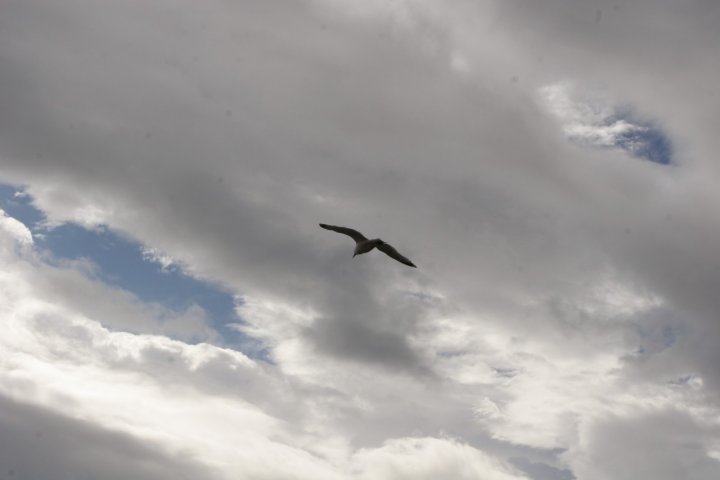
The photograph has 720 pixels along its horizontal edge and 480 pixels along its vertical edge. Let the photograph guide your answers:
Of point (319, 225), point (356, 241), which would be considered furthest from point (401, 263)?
point (319, 225)

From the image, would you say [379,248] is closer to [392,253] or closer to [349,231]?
[392,253]

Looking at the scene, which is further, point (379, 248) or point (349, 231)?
point (349, 231)

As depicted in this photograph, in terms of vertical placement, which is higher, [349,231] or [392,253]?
[349,231]

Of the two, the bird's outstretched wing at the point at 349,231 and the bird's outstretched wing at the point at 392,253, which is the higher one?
the bird's outstretched wing at the point at 349,231

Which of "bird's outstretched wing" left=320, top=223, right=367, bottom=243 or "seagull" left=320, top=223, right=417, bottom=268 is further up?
"bird's outstretched wing" left=320, top=223, right=367, bottom=243

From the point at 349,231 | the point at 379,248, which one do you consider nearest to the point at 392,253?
the point at 379,248

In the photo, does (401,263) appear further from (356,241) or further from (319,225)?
(319,225)

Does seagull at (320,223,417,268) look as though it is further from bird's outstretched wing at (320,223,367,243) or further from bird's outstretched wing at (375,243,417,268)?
bird's outstretched wing at (320,223,367,243)

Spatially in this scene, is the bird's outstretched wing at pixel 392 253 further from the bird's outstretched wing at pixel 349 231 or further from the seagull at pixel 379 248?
the bird's outstretched wing at pixel 349 231

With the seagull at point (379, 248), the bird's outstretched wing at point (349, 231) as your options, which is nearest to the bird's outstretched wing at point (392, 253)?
the seagull at point (379, 248)

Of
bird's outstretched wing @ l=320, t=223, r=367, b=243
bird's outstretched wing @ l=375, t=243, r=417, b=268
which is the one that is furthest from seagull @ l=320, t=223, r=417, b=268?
bird's outstretched wing @ l=320, t=223, r=367, b=243

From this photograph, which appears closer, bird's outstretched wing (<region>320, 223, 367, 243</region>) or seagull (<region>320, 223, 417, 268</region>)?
seagull (<region>320, 223, 417, 268</region>)

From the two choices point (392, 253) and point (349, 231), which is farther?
point (349, 231)

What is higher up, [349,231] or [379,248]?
[349,231]
